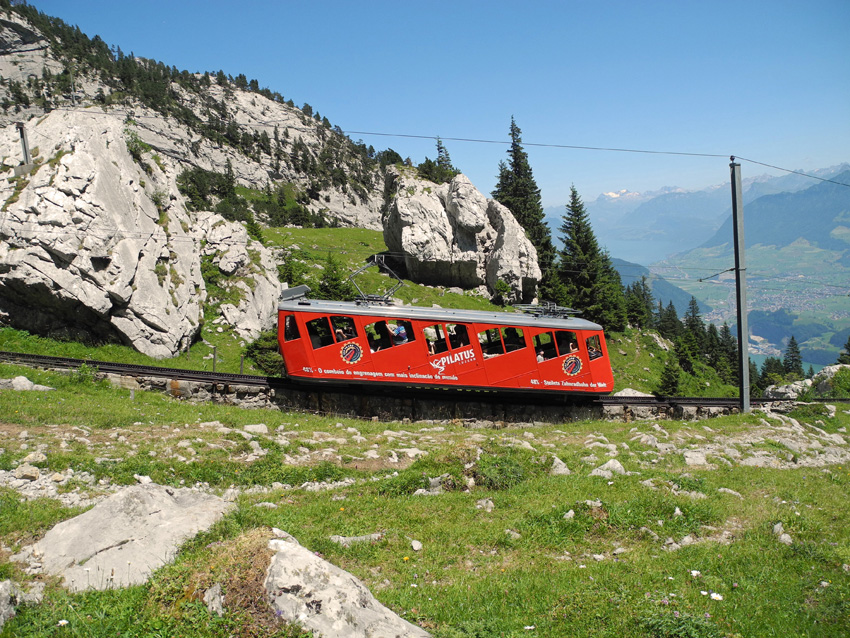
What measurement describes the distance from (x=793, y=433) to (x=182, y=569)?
1889 cm

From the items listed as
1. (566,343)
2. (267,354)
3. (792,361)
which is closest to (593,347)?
(566,343)

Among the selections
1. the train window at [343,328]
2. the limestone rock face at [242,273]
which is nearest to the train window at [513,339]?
the train window at [343,328]

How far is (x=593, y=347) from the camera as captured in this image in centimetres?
1775

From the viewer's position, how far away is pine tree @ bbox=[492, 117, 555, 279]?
5378cm

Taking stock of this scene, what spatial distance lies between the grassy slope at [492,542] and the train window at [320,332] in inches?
185

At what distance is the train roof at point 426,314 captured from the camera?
663 inches

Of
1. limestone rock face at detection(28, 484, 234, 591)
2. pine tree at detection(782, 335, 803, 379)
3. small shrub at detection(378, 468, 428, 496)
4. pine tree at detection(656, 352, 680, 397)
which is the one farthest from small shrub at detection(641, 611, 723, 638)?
pine tree at detection(782, 335, 803, 379)

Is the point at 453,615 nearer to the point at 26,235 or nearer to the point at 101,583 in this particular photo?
the point at 101,583

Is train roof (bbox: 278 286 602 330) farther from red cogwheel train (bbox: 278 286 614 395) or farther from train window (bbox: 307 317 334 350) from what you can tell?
train window (bbox: 307 317 334 350)

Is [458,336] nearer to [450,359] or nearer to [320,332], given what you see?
[450,359]

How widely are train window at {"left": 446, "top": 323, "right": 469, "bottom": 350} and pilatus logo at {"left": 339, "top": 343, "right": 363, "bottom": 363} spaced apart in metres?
3.17

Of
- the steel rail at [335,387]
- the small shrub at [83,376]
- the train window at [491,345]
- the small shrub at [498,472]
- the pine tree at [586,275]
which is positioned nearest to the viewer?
the small shrub at [498,472]

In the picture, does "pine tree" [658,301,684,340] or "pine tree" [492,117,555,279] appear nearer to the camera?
"pine tree" [492,117,555,279]

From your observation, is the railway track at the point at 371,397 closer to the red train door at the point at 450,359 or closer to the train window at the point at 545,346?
the red train door at the point at 450,359
